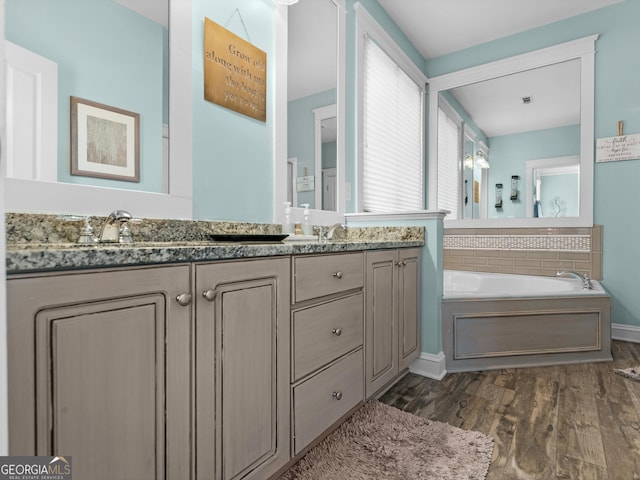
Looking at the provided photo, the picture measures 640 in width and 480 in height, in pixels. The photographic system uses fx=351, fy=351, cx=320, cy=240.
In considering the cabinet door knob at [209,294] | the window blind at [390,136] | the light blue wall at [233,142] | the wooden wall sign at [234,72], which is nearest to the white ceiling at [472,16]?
the window blind at [390,136]

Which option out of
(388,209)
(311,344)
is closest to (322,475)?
(311,344)

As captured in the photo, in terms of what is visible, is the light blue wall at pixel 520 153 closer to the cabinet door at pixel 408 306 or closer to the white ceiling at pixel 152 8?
the cabinet door at pixel 408 306

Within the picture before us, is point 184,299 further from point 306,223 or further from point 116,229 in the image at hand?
point 306,223

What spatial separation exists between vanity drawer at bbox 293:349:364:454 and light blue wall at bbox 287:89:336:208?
Answer: 1.03m

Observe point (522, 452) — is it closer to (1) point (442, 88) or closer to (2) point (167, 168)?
(2) point (167, 168)

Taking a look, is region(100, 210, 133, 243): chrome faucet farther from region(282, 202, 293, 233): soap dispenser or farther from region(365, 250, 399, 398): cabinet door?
region(365, 250, 399, 398): cabinet door

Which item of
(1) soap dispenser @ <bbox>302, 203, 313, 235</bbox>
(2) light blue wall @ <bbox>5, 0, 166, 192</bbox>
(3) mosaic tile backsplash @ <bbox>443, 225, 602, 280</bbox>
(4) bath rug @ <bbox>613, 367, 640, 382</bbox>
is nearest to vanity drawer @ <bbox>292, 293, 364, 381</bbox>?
(1) soap dispenser @ <bbox>302, 203, 313, 235</bbox>

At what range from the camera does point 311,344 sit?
1307 mm

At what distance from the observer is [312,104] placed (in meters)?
2.24

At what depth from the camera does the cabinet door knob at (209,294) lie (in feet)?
2.99

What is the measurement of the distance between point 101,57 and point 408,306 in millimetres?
1864

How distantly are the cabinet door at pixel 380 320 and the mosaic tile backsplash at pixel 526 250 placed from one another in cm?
206

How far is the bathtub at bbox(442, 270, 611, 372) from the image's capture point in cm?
234

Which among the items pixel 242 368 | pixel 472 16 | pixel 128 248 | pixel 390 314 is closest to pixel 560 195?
pixel 472 16
